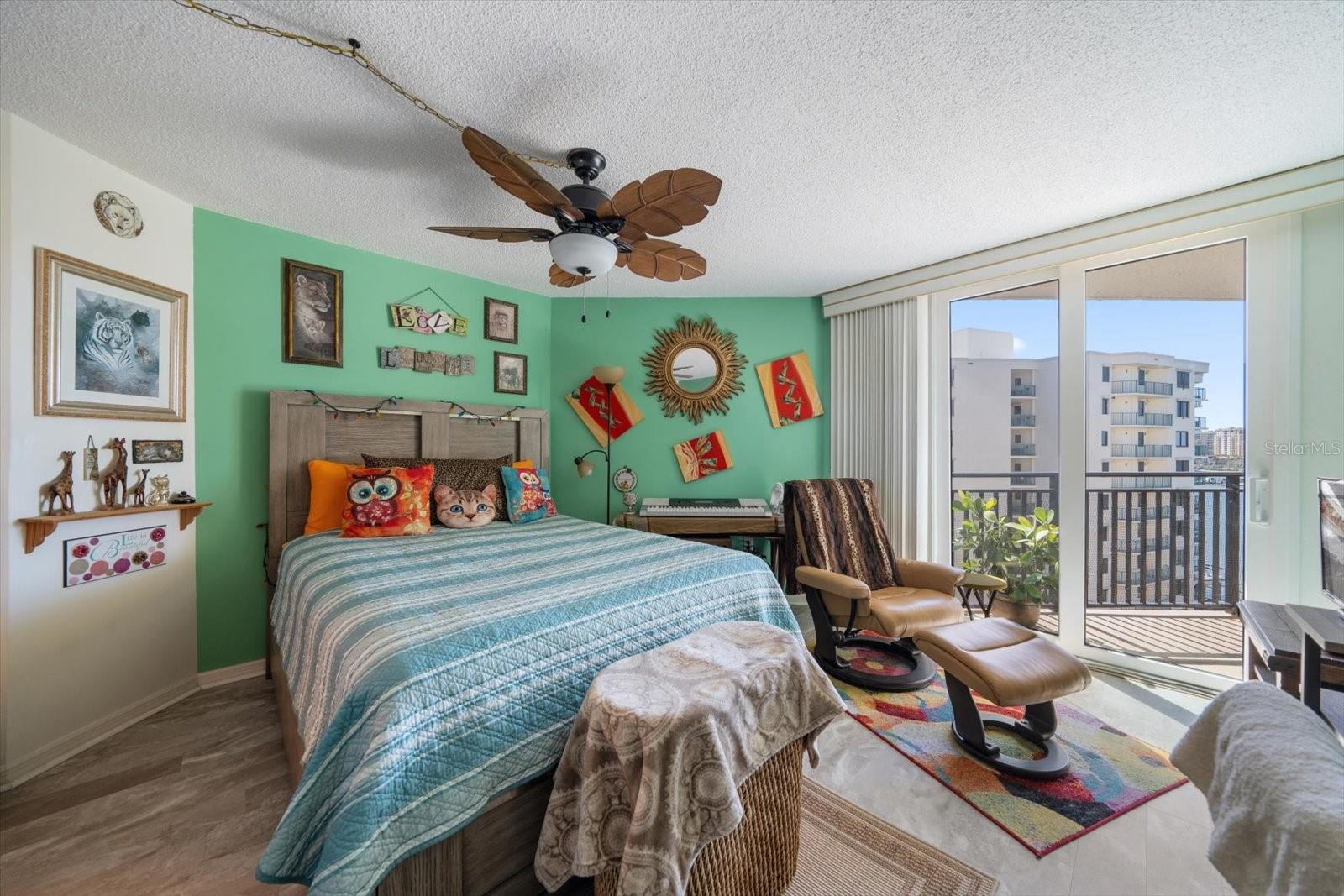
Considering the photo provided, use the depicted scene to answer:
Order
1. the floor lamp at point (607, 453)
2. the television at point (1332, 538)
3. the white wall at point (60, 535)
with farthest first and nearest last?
1. the floor lamp at point (607, 453)
2. the white wall at point (60, 535)
3. the television at point (1332, 538)

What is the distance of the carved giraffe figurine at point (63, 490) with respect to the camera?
194 centimetres

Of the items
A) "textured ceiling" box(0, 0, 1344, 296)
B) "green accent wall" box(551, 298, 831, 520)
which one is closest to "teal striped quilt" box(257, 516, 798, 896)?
"textured ceiling" box(0, 0, 1344, 296)

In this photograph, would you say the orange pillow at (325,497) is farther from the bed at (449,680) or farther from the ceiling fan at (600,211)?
the ceiling fan at (600,211)

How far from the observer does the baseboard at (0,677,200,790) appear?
1809 millimetres

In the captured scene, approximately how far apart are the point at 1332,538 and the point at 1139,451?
66.1 inches

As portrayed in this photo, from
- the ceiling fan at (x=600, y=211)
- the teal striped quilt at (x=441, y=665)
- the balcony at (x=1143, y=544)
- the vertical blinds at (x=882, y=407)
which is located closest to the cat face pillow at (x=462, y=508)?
the teal striped quilt at (x=441, y=665)

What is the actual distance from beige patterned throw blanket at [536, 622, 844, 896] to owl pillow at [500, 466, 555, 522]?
184cm

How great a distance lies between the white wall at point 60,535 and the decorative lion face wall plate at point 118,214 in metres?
0.02

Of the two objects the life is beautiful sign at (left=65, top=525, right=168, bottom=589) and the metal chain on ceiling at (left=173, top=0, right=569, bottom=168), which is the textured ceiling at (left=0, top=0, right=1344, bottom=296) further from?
the life is beautiful sign at (left=65, top=525, right=168, bottom=589)

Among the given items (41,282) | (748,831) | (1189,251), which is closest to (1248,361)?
(1189,251)

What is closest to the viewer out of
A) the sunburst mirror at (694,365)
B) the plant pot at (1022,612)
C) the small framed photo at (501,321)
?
the plant pot at (1022,612)

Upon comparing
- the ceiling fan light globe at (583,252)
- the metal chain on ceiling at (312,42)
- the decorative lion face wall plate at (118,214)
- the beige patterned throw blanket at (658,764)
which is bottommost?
the beige patterned throw blanket at (658,764)

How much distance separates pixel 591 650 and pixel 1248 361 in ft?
11.1

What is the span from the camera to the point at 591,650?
1.40m
